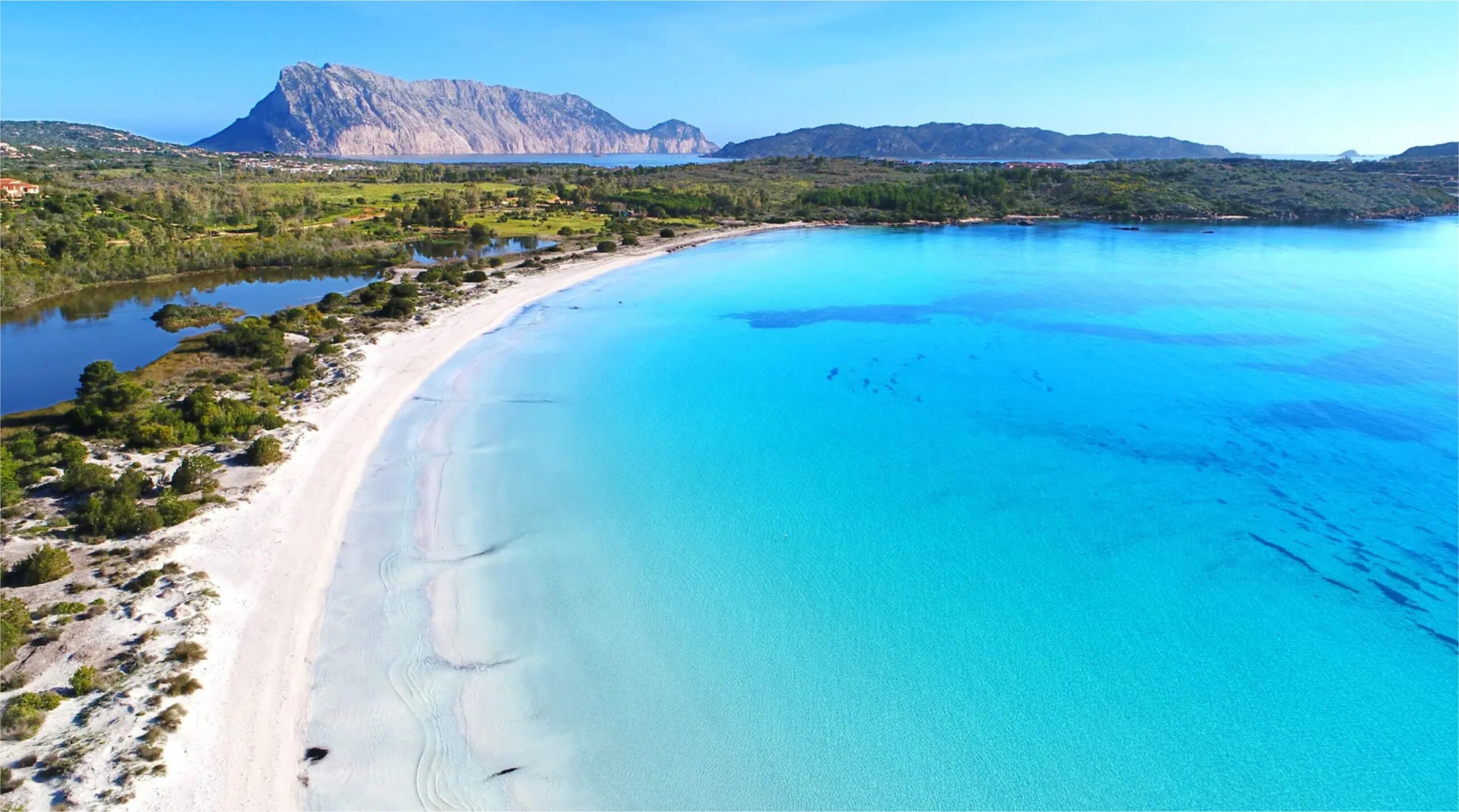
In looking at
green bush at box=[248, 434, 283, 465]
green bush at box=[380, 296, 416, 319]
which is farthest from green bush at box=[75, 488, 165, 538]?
green bush at box=[380, 296, 416, 319]

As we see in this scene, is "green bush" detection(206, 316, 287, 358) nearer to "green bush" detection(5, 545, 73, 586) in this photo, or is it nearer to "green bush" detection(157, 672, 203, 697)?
"green bush" detection(5, 545, 73, 586)

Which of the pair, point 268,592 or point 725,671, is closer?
point 725,671

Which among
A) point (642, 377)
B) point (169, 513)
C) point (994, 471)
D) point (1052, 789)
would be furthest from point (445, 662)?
point (642, 377)

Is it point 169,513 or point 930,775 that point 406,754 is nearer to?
point 930,775

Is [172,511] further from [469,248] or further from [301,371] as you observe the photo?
[469,248]

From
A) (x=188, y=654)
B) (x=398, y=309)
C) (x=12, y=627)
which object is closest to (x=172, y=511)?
(x=12, y=627)

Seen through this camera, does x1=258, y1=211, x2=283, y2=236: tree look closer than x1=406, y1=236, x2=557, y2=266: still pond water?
No
